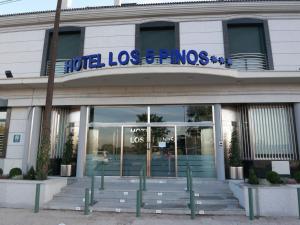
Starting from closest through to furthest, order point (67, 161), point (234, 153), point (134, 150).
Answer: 1. point (234, 153)
2. point (134, 150)
3. point (67, 161)

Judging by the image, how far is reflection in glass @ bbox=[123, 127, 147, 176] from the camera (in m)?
10.9

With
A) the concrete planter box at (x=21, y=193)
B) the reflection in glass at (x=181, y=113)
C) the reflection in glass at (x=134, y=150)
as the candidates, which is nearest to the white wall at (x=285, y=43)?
the reflection in glass at (x=181, y=113)

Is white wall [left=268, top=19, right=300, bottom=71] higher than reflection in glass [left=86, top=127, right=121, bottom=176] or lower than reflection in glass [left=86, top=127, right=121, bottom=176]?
higher

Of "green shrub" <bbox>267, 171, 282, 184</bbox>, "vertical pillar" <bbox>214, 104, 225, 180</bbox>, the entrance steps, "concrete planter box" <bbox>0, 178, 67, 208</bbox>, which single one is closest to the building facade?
"vertical pillar" <bbox>214, 104, 225, 180</bbox>

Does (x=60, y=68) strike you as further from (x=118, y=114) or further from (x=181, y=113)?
(x=181, y=113)

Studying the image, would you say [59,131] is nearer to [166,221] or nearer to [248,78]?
[166,221]

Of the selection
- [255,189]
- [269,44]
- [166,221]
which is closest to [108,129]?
[166,221]

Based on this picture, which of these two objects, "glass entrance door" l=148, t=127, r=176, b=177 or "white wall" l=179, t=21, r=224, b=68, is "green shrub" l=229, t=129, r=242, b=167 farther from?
"white wall" l=179, t=21, r=224, b=68

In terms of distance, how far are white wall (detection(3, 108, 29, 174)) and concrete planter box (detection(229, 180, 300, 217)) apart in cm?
977

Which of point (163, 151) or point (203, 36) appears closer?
point (163, 151)

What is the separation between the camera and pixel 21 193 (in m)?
7.92

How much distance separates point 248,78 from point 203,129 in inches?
109

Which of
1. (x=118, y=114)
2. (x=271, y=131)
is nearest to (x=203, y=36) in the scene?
(x=271, y=131)

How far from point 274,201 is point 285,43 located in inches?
292
